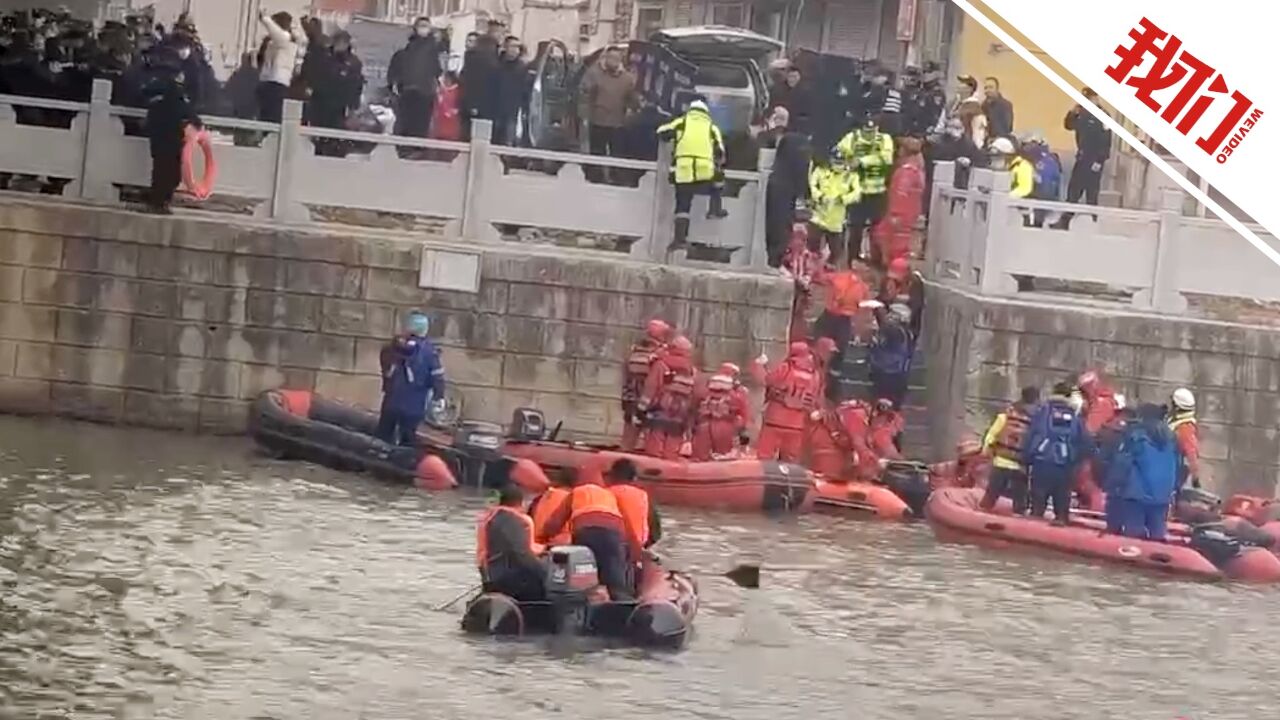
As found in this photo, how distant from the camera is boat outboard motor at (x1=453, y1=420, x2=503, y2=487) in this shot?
7391mm

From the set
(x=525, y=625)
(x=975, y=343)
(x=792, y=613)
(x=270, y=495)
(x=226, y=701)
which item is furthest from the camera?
(x=975, y=343)

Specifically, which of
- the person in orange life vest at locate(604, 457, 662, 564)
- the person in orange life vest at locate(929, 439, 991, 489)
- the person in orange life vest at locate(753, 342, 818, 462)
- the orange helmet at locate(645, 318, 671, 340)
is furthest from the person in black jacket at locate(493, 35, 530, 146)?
the person in orange life vest at locate(604, 457, 662, 564)

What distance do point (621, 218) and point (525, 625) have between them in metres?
2.35

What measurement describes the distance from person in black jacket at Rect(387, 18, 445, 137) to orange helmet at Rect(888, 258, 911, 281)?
1.50 m

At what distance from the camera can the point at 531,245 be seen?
26.2 ft

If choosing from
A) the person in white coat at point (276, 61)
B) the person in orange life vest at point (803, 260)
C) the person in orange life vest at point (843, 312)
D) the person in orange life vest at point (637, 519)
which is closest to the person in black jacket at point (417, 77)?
the person in white coat at point (276, 61)

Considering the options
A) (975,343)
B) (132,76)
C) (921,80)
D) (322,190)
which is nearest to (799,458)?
(975,343)

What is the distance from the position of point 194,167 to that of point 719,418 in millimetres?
1840

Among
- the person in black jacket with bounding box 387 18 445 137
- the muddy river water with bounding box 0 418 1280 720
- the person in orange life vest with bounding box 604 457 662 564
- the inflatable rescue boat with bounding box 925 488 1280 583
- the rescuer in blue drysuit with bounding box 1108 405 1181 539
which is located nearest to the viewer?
the muddy river water with bounding box 0 418 1280 720

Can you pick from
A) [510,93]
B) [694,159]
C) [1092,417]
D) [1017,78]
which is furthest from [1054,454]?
[510,93]

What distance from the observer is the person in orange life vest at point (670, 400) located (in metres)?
7.64

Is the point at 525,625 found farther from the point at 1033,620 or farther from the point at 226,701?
the point at 1033,620

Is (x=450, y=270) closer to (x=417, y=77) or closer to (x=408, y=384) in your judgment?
(x=408, y=384)

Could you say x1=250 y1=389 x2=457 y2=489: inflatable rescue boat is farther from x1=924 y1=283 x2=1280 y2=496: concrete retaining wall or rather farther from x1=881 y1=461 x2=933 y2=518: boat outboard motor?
x1=924 y1=283 x2=1280 y2=496: concrete retaining wall
